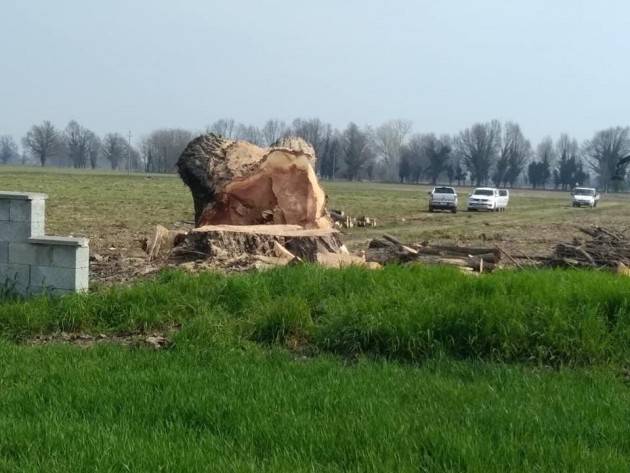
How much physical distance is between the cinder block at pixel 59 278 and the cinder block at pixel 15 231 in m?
0.41

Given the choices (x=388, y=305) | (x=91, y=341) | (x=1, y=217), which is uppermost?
(x=1, y=217)

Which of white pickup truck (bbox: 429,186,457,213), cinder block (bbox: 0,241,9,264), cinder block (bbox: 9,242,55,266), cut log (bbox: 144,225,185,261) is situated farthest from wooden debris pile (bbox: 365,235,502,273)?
white pickup truck (bbox: 429,186,457,213)

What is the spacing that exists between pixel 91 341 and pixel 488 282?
4255 mm

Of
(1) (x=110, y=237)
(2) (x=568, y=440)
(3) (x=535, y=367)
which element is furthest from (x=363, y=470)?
(1) (x=110, y=237)

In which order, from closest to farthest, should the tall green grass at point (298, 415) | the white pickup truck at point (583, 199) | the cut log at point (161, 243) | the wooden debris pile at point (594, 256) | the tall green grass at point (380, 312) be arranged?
the tall green grass at point (298, 415) < the tall green grass at point (380, 312) < the wooden debris pile at point (594, 256) < the cut log at point (161, 243) < the white pickup truck at point (583, 199)

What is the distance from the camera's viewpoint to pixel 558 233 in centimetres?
2520

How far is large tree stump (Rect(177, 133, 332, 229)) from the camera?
13.4m

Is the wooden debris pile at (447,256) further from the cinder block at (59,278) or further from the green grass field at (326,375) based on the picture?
the cinder block at (59,278)

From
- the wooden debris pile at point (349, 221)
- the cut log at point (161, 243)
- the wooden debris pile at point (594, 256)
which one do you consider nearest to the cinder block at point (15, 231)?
the cut log at point (161, 243)

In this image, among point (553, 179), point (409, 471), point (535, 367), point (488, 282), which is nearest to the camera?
point (409, 471)

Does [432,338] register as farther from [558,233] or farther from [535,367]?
[558,233]

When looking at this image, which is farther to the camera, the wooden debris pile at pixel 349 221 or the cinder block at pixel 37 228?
the wooden debris pile at pixel 349 221

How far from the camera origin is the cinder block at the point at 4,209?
900 centimetres

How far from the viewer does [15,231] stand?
8969mm
